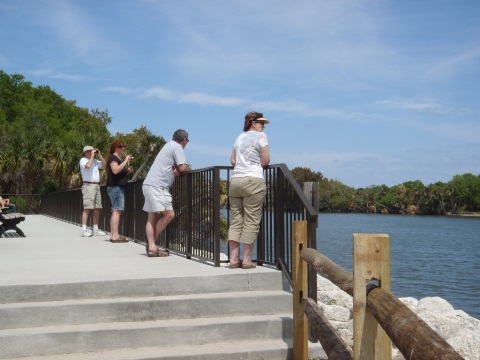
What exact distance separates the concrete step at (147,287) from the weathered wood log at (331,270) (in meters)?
1.21

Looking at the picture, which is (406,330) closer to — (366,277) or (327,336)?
(366,277)

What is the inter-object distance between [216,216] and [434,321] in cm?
579

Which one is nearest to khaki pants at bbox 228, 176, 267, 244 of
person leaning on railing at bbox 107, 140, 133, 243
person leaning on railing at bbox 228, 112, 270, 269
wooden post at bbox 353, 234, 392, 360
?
person leaning on railing at bbox 228, 112, 270, 269

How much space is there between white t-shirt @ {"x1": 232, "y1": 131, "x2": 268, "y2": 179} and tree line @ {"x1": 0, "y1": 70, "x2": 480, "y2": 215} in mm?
30913

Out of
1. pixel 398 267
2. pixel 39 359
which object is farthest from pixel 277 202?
pixel 398 267

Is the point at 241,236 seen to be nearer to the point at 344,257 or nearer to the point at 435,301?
the point at 435,301

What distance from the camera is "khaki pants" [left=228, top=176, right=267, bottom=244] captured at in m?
7.15

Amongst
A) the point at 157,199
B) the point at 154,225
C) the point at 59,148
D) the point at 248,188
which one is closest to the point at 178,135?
the point at 157,199

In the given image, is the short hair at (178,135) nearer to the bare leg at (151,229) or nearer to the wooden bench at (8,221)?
the bare leg at (151,229)

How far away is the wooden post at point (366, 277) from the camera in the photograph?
337cm

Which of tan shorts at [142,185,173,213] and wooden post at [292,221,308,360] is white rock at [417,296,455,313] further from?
wooden post at [292,221,308,360]

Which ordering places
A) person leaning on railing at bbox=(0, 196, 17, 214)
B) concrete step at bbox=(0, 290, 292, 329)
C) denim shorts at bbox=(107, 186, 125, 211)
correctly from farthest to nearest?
person leaning on railing at bbox=(0, 196, 17, 214) → denim shorts at bbox=(107, 186, 125, 211) → concrete step at bbox=(0, 290, 292, 329)

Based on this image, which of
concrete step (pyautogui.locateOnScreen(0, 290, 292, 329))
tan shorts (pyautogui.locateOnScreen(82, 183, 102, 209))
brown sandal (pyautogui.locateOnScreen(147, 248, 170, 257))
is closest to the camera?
concrete step (pyautogui.locateOnScreen(0, 290, 292, 329))

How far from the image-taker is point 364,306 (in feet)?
11.4
